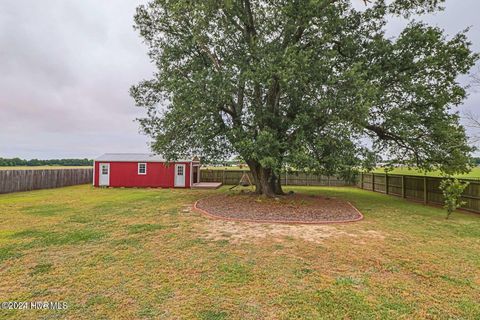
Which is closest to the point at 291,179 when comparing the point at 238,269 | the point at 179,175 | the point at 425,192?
the point at 179,175

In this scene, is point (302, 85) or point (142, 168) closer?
point (302, 85)

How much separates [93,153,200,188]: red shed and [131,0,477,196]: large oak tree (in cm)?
658

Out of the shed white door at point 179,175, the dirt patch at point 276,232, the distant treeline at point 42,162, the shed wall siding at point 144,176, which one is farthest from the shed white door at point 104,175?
the distant treeline at point 42,162

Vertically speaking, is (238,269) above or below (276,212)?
below

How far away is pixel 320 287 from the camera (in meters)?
3.85

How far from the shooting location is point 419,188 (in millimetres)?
14070

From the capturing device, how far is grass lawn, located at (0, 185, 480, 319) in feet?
10.7

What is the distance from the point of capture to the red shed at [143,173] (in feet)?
66.6

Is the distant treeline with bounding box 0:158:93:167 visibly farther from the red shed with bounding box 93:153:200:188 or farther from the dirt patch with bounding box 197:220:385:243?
the dirt patch with bounding box 197:220:385:243

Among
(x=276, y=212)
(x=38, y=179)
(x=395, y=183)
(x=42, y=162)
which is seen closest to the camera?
(x=276, y=212)

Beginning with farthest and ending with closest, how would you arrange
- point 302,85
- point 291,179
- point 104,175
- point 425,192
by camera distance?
1. point 291,179
2. point 104,175
3. point 425,192
4. point 302,85

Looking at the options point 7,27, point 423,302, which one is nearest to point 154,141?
point 7,27

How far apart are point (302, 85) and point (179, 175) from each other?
12.9 metres

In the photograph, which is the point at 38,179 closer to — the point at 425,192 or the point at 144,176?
the point at 144,176
